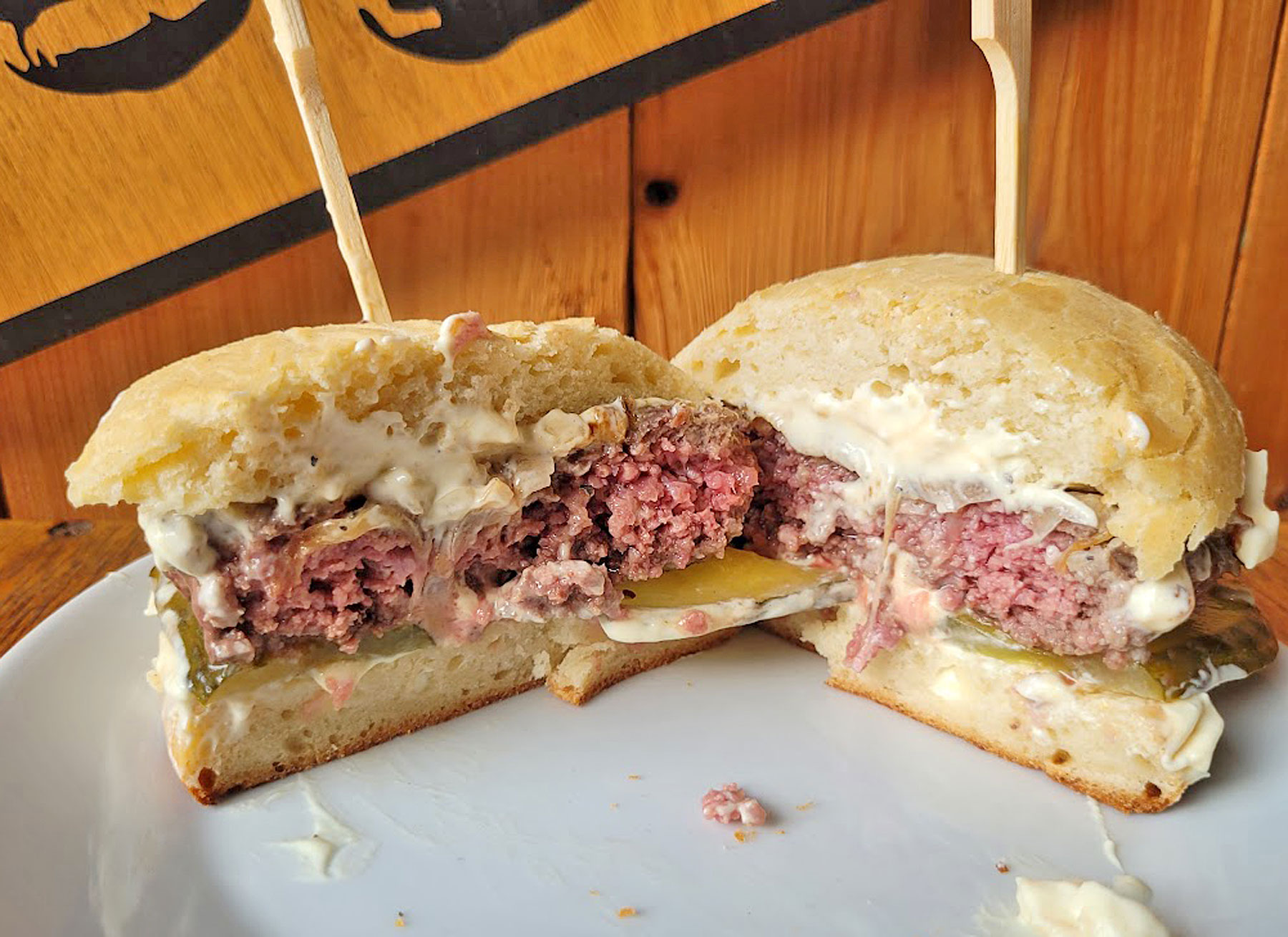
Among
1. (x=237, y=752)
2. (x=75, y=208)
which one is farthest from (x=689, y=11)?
(x=237, y=752)

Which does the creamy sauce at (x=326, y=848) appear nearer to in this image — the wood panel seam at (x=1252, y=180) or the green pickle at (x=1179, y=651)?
the green pickle at (x=1179, y=651)

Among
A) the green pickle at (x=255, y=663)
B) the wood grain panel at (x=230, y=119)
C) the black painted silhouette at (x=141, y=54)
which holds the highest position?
the black painted silhouette at (x=141, y=54)

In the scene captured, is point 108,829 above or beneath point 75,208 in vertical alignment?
beneath

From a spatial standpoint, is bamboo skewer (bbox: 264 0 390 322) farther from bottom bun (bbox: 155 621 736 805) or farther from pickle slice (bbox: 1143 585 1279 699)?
pickle slice (bbox: 1143 585 1279 699)

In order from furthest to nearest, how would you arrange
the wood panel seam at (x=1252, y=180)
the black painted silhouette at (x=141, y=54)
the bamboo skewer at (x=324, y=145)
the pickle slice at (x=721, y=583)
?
the wood panel seam at (x=1252, y=180) → the black painted silhouette at (x=141, y=54) → the pickle slice at (x=721, y=583) → the bamboo skewer at (x=324, y=145)

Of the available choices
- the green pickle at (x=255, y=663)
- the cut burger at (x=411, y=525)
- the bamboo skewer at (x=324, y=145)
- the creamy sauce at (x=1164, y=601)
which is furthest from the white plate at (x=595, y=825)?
the bamboo skewer at (x=324, y=145)

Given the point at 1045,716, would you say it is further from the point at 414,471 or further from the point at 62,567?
the point at 62,567

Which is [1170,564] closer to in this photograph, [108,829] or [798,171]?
[798,171]

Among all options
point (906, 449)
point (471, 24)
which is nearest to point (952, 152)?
point (906, 449)
